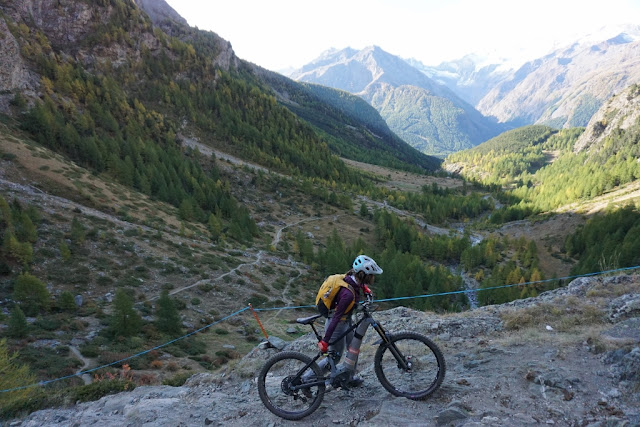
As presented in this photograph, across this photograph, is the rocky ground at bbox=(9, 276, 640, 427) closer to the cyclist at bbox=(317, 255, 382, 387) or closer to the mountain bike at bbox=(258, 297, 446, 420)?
the mountain bike at bbox=(258, 297, 446, 420)

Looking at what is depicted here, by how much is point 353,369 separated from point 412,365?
152 centimetres

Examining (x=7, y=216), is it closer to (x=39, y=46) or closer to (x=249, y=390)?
(x=249, y=390)

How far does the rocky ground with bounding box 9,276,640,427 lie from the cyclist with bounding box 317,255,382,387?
1.90 m

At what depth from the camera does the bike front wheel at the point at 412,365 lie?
8.29 meters

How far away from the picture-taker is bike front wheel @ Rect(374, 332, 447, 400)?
27.2ft

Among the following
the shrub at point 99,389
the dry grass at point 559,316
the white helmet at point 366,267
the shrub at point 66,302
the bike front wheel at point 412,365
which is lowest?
the shrub at point 66,302

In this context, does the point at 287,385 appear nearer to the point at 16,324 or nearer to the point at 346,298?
the point at 346,298

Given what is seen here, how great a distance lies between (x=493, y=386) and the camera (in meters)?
8.32

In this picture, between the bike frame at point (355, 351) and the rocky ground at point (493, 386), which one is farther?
the bike frame at point (355, 351)

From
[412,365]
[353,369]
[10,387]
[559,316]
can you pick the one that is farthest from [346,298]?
[10,387]

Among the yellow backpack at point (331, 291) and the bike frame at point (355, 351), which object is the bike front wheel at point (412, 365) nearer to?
the bike frame at point (355, 351)

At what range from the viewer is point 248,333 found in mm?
27062

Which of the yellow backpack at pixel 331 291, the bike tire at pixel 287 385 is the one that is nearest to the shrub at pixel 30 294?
the bike tire at pixel 287 385

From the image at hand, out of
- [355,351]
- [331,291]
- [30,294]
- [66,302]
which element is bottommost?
[66,302]
